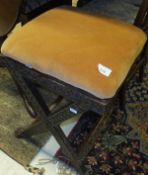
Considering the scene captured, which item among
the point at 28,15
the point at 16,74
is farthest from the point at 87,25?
the point at 28,15

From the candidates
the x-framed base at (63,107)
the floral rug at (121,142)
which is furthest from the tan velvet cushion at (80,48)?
the floral rug at (121,142)

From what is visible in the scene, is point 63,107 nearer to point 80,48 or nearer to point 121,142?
point 80,48

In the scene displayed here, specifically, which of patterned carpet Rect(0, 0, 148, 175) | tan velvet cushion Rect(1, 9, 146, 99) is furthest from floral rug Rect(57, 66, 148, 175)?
tan velvet cushion Rect(1, 9, 146, 99)

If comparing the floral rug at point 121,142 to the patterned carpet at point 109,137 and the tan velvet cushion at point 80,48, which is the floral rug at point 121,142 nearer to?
the patterned carpet at point 109,137

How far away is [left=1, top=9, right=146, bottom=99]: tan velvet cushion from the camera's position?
2.58ft

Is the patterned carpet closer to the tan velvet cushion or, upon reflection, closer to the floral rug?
the floral rug

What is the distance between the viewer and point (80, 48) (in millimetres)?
841

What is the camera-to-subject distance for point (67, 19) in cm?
99

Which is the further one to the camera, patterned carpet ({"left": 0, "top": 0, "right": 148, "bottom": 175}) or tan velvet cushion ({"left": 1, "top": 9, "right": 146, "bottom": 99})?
patterned carpet ({"left": 0, "top": 0, "right": 148, "bottom": 175})

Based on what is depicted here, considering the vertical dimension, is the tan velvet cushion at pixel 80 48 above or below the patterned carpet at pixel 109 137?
above

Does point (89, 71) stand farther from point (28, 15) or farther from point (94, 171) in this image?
point (28, 15)

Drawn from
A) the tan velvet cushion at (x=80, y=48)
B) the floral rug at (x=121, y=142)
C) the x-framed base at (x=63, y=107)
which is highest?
the tan velvet cushion at (x=80, y=48)

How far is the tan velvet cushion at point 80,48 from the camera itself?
79cm

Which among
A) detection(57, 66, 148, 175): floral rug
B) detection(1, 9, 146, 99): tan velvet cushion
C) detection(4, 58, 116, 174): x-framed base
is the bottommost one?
detection(57, 66, 148, 175): floral rug
